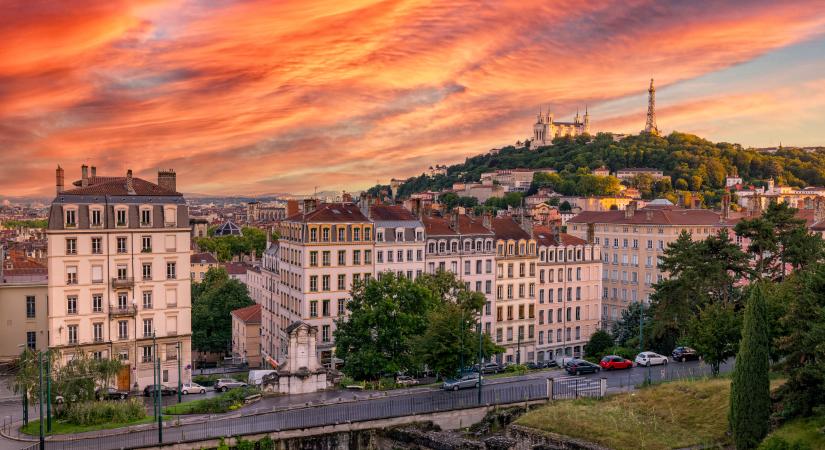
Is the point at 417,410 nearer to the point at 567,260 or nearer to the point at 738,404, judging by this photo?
the point at 738,404

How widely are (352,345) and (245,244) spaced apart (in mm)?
94617

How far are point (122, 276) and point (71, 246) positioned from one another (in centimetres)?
385

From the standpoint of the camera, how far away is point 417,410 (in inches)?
1474

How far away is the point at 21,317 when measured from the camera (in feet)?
177

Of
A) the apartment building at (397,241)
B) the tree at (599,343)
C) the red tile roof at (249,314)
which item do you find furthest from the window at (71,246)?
the tree at (599,343)

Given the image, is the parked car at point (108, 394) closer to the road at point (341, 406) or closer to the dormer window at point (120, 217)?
the road at point (341, 406)

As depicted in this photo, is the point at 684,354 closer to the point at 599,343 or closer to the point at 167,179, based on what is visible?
the point at 599,343

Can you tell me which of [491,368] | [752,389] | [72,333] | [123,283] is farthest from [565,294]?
[752,389]

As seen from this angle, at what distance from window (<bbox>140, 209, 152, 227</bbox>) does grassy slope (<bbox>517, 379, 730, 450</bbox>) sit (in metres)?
30.3

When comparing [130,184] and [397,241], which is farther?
[397,241]

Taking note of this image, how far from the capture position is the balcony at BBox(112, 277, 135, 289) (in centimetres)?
5106

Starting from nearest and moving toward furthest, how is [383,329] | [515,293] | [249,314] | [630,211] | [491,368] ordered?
[383,329]
[491,368]
[515,293]
[249,314]
[630,211]

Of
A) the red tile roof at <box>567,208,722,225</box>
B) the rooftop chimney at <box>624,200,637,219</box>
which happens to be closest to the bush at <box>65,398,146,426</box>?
the red tile roof at <box>567,208,722,225</box>

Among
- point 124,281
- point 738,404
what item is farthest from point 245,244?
point 738,404
